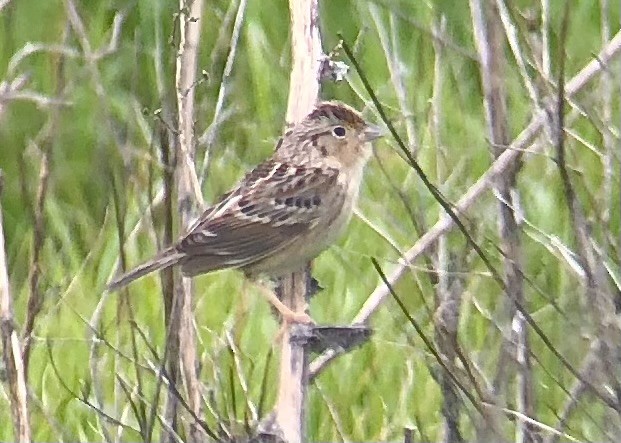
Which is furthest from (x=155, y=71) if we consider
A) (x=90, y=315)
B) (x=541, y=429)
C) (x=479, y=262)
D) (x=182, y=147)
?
(x=541, y=429)

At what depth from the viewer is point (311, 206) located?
1150mm

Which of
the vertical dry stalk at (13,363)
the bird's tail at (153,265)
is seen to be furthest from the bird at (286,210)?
the vertical dry stalk at (13,363)

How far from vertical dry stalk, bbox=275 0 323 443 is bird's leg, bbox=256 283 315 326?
1 cm

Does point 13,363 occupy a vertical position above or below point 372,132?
below

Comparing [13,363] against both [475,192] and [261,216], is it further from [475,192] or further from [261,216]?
[475,192]

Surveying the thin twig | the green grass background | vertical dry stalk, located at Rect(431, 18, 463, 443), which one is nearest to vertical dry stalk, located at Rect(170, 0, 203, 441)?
the green grass background

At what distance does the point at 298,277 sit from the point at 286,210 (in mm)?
86

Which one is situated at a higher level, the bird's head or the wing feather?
the bird's head

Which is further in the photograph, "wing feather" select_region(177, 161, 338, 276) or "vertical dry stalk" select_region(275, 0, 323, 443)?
"wing feather" select_region(177, 161, 338, 276)

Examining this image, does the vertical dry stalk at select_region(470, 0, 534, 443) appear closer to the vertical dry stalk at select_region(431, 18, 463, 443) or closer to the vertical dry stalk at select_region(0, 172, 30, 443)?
the vertical dry stalk at select_region(431, 18, 463, 443)

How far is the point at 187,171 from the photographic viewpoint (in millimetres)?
1127

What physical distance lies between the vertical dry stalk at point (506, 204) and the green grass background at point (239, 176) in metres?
0.03

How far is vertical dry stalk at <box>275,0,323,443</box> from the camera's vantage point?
0.99m

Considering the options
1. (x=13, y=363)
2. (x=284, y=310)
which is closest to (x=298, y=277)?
(x=284, y=310)
